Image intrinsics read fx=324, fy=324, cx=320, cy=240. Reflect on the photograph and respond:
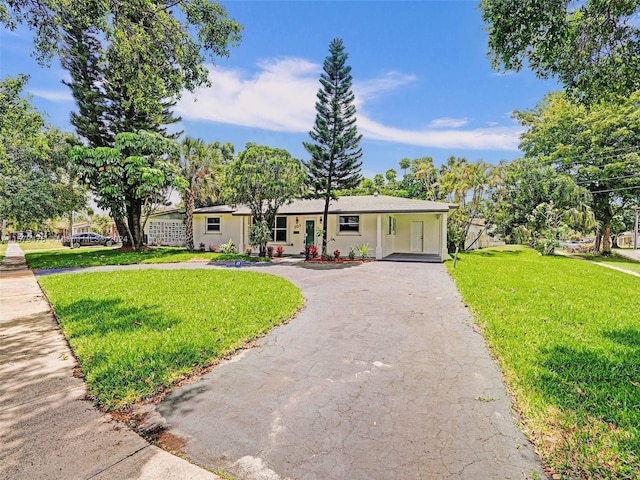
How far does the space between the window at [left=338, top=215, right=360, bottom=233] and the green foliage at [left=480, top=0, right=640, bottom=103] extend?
1233 cm

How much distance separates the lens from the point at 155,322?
5566 millimetres

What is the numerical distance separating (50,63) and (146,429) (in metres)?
8.17

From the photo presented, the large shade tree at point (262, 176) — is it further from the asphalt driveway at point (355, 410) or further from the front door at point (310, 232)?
the asphalt driveway at point (355, 410)

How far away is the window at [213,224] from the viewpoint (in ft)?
70.3

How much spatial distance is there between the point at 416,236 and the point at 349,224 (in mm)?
4995

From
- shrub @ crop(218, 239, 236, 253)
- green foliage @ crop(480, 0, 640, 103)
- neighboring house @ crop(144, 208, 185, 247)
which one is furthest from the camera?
neighboring house @ crop(144, 208, 185, 247)

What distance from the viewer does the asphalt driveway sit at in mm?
2354

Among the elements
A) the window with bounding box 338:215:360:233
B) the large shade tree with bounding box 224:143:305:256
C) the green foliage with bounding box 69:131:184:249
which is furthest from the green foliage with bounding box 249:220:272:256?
the green foliage with bounding box 69:131:184:249

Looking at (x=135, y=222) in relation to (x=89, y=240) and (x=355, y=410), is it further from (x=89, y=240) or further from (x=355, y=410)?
(x=355, y=410)

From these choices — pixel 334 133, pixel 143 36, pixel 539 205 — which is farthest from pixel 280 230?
pixel 539 205

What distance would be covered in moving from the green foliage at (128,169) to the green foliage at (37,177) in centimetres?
196

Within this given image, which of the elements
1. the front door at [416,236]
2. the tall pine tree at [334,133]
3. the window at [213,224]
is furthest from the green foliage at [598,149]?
the window at [213,224]

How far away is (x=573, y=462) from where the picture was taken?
236cm

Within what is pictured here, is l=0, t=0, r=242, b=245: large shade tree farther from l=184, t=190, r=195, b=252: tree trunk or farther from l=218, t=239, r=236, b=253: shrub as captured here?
l=184, t=190, r=195, b=252: tree trunk
